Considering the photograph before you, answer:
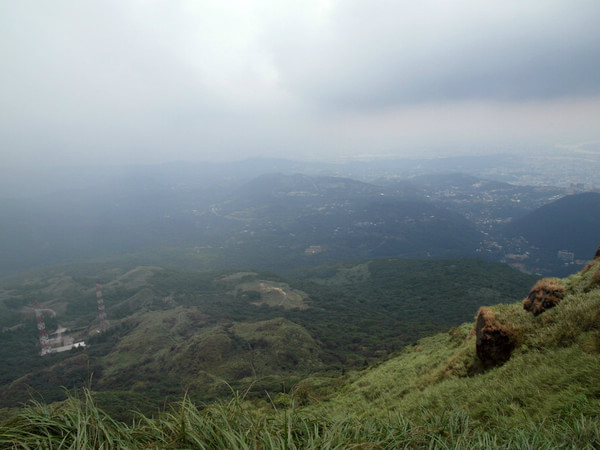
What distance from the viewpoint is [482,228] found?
193 meters

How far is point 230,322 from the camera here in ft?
240

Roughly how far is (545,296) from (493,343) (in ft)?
7.71

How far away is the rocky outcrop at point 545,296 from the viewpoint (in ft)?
30.1

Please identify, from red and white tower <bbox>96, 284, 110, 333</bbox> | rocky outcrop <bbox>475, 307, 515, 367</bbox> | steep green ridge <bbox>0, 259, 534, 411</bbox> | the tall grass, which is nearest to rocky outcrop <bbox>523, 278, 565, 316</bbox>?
rocky outcrop <bbox>475, 307, 515, 367</bbox>

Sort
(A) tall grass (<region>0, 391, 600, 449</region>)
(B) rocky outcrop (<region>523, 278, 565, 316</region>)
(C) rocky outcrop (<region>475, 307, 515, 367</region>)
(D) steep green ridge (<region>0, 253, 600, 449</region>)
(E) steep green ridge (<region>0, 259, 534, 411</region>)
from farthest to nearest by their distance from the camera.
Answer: (E) steep green ridge (<region>0, 259, 534, 411</region>)
(B) rocky outcrop (<region>523, 278, 565, 316</region>)
(C) rocky outcrop (<region>475, 307, 515, 367</region>)
(D) steep green ridge (<region>0, 253, 600, 449</region>)
(A) tall grass (<region>0, 391, 600, 449</region>)

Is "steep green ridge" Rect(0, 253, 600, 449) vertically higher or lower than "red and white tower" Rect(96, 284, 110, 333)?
higher

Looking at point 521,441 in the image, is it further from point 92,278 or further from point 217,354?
point 92,278

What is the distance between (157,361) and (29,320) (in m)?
70.6

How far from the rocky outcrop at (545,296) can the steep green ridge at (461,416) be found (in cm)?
26

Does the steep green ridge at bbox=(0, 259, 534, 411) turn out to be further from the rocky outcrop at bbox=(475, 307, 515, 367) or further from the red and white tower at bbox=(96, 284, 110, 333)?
the rocky outcrop at bbox=(475, 307, 515, 367)

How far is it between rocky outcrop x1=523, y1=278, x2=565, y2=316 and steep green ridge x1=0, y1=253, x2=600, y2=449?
0.26 m

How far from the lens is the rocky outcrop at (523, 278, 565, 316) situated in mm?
9172

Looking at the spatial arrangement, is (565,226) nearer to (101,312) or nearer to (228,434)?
(228,434)

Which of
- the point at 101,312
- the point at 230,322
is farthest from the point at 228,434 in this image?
the point at 101,312
